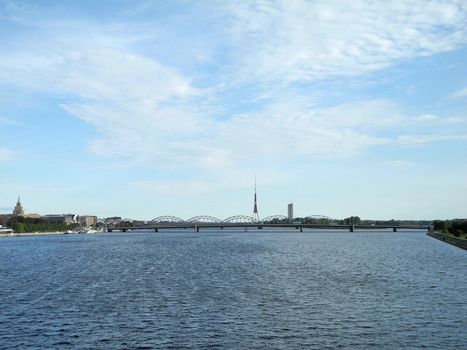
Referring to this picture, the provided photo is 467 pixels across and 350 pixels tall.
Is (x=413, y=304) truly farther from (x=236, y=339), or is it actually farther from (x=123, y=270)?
(x=123, y=270)

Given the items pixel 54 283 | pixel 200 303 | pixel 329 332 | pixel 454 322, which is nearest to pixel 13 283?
pixel 54 283

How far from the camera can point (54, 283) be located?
67.1 meters

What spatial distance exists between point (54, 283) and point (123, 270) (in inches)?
635

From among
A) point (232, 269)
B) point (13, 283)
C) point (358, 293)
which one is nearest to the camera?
point (358, 293)

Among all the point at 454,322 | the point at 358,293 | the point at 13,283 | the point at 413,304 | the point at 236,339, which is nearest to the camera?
the point at 236,339

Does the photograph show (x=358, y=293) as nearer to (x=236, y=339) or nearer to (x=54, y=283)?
(x=236, y=339)

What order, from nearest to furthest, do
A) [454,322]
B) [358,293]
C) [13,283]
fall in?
[454,322] → [358,293] → [13,283]

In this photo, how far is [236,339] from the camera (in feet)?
120

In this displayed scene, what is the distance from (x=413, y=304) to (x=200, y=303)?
786 inches

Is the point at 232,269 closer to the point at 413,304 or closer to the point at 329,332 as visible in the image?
the point at 413,304

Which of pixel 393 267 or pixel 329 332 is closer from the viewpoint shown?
pixel 329 332

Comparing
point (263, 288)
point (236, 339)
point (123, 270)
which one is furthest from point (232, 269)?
point (236, 339)

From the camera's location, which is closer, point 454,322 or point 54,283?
point 454,322

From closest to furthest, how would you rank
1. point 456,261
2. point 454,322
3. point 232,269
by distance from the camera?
point 454,322
point 232,269
point 456,261
